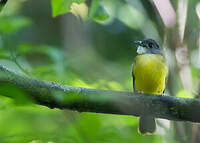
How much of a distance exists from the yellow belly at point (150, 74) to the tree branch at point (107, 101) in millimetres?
1424

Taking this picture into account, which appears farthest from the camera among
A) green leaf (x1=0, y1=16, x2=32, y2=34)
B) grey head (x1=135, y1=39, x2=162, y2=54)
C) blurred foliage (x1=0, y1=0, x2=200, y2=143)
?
grey head (x1=135, y1=39, x2=162, y2=54)

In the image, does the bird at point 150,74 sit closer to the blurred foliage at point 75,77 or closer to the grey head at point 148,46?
the blurred foliage at point 75,77

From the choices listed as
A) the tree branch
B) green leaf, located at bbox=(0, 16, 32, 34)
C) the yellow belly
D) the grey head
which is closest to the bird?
the yellow belly

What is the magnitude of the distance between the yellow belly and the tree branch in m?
1.42

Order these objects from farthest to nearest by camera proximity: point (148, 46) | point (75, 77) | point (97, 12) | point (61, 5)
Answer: point (148, 46) → point (75, 77) → point (97, 12) → point (61, 5)

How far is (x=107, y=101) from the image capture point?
180cm

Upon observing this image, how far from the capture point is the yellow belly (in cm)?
388

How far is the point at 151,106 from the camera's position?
93.5 inches

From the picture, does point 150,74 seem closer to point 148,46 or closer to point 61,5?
point 148,46

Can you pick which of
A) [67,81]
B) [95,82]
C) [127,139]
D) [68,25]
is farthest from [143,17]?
[127,139]

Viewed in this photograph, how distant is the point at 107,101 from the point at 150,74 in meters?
2.13

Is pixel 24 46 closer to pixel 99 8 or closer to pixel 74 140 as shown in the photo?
pixel 99 8

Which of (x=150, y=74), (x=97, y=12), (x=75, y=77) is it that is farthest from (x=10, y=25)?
(x=150, y=74)

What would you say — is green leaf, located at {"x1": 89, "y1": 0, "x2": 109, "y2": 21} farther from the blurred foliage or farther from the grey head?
the grey head
